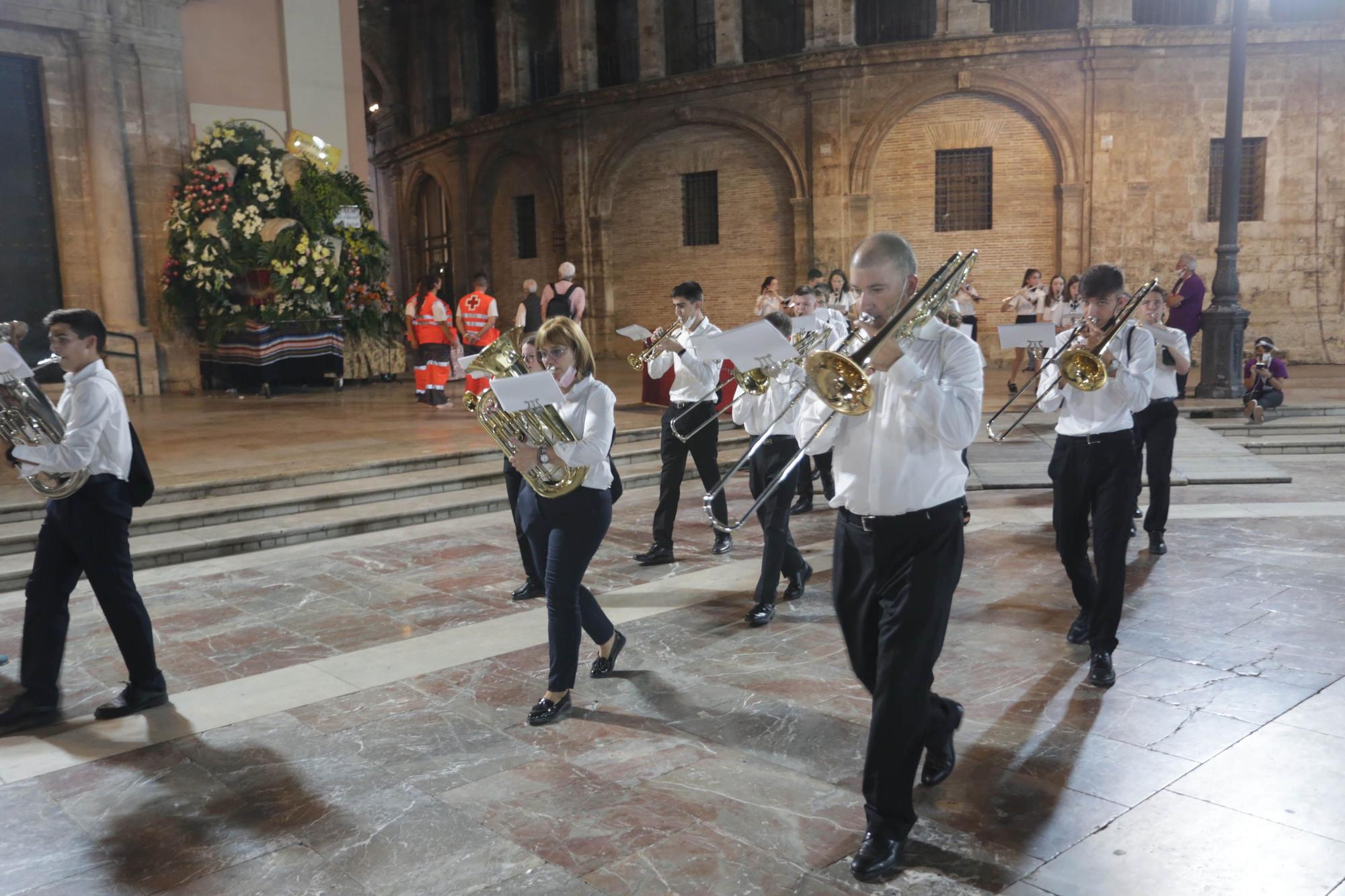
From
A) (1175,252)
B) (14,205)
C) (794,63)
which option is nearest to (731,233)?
(794,63)

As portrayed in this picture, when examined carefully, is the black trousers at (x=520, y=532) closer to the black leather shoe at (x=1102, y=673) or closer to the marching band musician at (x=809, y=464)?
the marching band musician at (x=809, y=464)

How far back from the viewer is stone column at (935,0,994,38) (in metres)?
18.8

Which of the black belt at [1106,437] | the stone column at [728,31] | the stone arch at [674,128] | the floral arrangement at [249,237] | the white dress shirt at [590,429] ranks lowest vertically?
the black belt at [1106,437]

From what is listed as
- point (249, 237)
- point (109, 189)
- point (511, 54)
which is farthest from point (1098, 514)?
point (511, 54)

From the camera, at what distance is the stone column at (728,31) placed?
2092 cm

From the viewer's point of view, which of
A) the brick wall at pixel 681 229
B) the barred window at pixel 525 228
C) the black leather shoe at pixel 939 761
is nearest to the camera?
the black leather shoe at pixel 939 761

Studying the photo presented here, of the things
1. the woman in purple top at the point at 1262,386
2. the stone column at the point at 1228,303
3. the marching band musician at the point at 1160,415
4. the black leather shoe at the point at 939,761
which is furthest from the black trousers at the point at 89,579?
the stone column at the point at 1228,303

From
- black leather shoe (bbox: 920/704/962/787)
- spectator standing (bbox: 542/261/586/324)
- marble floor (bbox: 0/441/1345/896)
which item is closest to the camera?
marble floor (bbox: 0/441/1345/896)

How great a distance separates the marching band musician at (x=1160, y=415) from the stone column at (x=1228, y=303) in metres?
7.08

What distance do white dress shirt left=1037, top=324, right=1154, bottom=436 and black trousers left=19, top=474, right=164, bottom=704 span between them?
442 centimetres

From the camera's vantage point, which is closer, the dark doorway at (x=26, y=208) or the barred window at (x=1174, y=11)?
the dark doorway at (x=26, y=208)

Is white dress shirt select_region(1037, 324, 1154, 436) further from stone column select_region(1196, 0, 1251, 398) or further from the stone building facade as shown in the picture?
the stone building facade

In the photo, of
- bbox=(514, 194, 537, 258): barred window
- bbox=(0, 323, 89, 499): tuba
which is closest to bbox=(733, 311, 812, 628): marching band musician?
bbox=(0, 323, 89, 499): tuba

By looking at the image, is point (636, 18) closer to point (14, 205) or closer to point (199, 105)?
point (199, 105)
